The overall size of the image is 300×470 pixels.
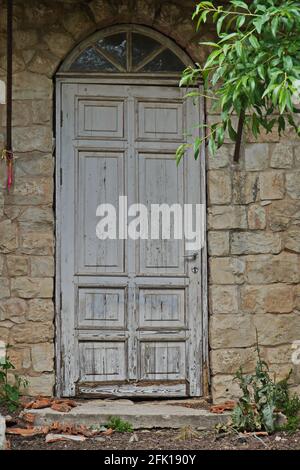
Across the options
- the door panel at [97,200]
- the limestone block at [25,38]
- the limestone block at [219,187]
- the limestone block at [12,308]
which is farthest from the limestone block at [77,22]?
the limestone block at [12,308]

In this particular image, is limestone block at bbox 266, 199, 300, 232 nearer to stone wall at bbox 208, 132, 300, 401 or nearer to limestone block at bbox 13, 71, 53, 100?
stone wall at bbox 208, 132, 300, 401

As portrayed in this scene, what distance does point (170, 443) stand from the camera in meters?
4.94

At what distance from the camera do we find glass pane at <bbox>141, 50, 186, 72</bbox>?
604 centimetres

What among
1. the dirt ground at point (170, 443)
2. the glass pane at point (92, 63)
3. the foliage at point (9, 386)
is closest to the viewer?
the dirt ground at point (170, 443)

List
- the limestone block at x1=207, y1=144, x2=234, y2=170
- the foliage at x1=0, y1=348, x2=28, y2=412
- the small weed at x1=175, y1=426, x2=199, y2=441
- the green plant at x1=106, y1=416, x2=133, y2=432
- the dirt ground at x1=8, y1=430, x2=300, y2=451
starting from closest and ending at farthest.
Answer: the dirt ground at x1=8, y1=430, x2=300, y2=451
the small weed at x1=175, y1=426, x2=199, y2=441
the green plant at x1=106, y1=416, x2=133, y2=432
the foliage at x1=0, y1=348, x2=28, y2=412
the limestone block at x1=207, y1=144, x2=234, y2=170

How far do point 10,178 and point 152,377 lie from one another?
1797mm

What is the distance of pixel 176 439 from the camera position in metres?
5.05

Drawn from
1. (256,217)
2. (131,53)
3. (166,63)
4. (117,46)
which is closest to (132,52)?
(131,53)

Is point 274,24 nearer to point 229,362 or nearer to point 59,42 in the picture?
point 59,42

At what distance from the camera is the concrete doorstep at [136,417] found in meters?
5.23

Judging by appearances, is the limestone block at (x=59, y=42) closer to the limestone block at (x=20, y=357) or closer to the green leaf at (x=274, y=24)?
the limestone block at (x=20, y=357)

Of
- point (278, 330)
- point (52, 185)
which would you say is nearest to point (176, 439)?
point (278, 330)

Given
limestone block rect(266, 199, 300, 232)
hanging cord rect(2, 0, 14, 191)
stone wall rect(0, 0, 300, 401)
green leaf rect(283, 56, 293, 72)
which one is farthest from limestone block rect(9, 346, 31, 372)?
green leaf rect(283, 56, 293, 72)

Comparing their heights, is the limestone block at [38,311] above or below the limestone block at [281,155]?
below
